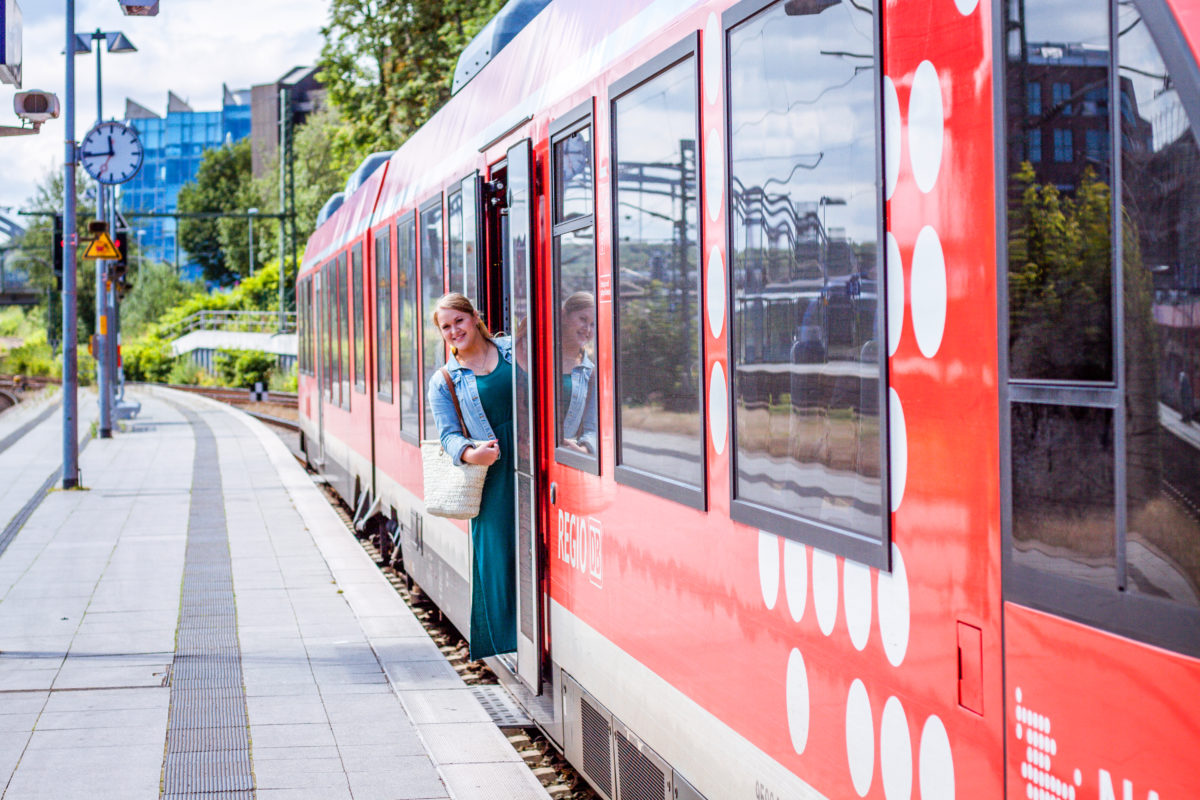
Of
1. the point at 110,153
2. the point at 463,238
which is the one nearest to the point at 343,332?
the point at 463,238

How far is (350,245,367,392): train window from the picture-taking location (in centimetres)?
1164

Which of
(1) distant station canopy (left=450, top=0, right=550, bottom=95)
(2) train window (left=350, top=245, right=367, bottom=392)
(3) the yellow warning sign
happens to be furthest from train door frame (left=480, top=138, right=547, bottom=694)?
(3) the yellow warning sign

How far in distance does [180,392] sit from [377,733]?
43.7 metres

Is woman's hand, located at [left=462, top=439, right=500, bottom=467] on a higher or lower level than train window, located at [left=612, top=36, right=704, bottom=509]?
lower

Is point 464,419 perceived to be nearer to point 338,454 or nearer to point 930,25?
point 930,25

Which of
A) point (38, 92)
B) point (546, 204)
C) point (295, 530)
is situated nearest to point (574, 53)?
point (546, 204)

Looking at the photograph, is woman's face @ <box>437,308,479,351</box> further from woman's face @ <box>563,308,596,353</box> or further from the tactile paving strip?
the tactile paving strip

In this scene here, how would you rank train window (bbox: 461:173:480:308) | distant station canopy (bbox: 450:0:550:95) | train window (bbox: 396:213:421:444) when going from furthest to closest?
1. train window (bbox: 396:213:421:444)
2. distant station canopy (bbox: 450:0:550:95)
3. train window (bbox: 461:173:480:308)

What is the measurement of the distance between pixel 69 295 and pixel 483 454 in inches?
468

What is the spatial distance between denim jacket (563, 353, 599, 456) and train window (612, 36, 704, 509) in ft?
1.03

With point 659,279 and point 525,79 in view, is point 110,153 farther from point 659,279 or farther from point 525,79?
point 659,279

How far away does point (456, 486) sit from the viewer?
6031mm

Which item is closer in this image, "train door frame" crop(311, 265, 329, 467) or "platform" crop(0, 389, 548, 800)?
"platform" crop(0, 389, 548, 800)

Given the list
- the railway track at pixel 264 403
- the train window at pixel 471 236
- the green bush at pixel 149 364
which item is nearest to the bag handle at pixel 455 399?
the train window at pixel 471 236
